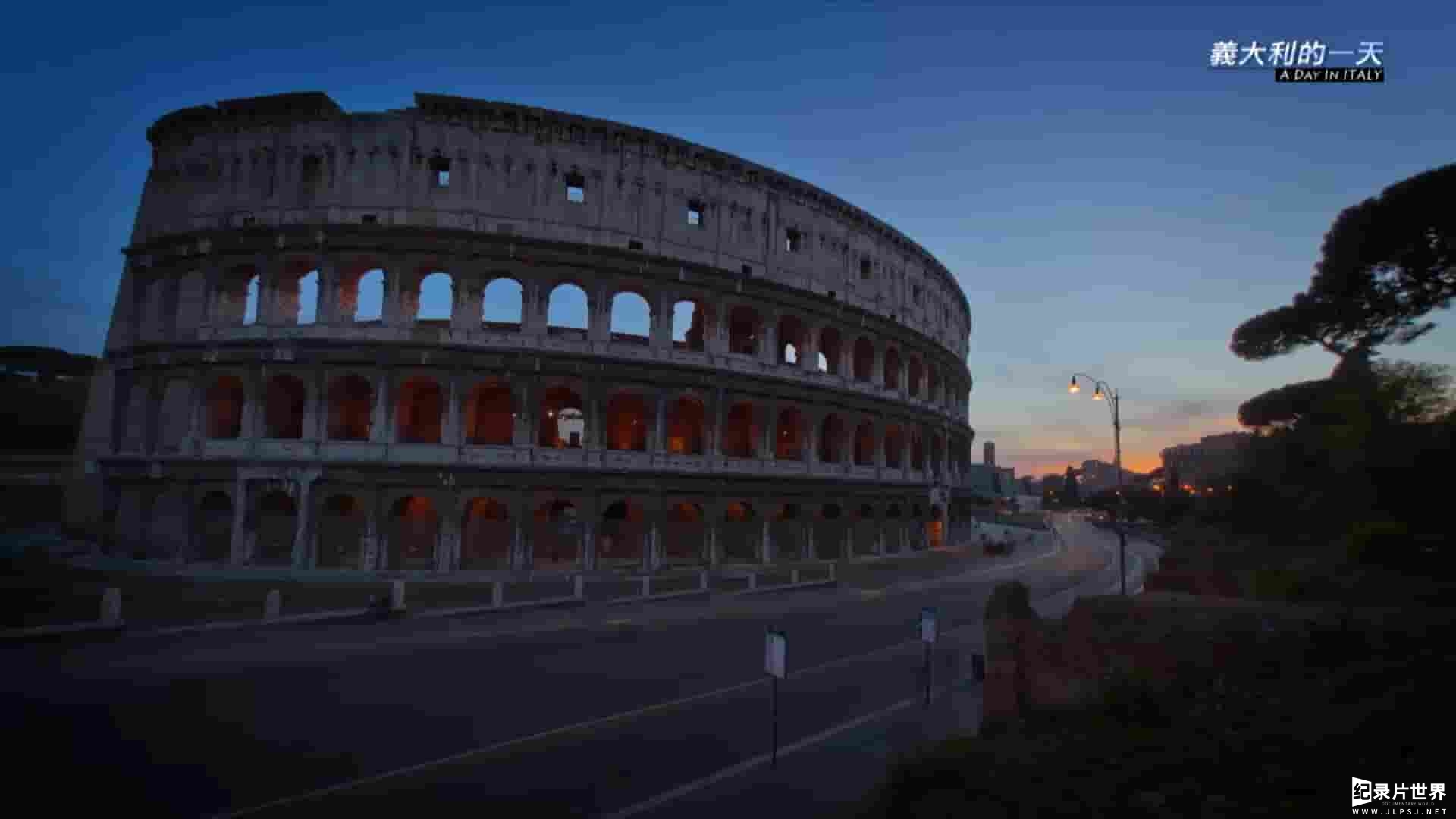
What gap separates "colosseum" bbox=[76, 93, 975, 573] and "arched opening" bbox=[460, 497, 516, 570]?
0.26 feet

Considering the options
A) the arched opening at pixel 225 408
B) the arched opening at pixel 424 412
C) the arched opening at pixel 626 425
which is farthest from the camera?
the arched opening at pixel 626 425

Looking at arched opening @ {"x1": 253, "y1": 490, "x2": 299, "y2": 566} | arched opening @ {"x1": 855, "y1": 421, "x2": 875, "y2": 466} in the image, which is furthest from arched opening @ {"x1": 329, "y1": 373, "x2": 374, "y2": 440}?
arched opening @ {"x1": 855, "y1": 421, "x2": 875, "y2": 466}

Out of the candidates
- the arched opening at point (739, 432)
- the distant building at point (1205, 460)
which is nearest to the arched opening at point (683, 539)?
the arched opening at point (739, 432)

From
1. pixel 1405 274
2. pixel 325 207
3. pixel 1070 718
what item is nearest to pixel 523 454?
pixel 325 207

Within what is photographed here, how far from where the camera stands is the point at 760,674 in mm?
12672

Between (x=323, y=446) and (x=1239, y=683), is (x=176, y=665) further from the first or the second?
(x=1239, y=683)

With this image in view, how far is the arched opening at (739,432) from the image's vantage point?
3244 cm

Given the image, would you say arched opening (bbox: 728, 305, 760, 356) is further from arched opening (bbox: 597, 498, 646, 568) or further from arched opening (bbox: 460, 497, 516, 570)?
arched opening (bbox: 460, 497, 516, 570)

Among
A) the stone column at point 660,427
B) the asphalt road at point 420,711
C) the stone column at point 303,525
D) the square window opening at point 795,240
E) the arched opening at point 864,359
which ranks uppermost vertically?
the square window opening at point 795,240

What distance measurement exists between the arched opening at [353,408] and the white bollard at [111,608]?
39.1ft

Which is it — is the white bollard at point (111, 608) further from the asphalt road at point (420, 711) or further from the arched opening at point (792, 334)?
the arched opening at point (792, 334)

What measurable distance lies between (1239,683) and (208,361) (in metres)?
30.6

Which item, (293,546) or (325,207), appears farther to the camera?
(325,207)

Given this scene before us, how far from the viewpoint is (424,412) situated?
27219 mm
